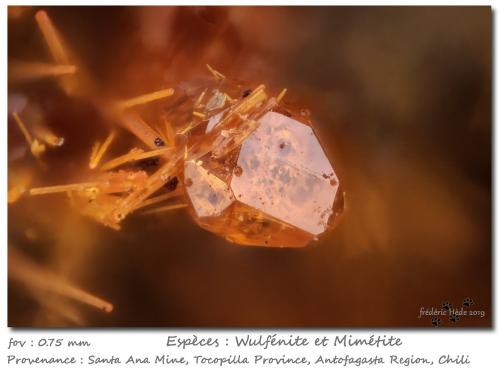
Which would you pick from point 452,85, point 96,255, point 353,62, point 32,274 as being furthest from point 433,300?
point 32,274

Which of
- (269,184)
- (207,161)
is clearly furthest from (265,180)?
(207,161)

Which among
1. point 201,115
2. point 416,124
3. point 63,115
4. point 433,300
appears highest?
point 416,124

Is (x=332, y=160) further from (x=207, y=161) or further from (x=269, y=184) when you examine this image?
(x=207, y=161)

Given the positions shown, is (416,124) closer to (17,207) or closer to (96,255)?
(96,255)
